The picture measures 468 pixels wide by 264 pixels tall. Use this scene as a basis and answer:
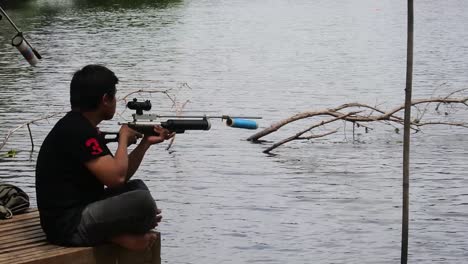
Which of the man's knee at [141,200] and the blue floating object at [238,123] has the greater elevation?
the blue floating object at [238,123]

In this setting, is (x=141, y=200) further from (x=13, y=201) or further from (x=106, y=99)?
(x=13, y=201)

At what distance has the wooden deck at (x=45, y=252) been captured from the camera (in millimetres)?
6895

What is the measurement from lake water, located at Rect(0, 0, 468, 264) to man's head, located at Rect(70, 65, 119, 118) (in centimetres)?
406

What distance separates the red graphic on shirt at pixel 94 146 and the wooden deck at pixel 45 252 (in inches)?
23.8

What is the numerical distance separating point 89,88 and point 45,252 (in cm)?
104

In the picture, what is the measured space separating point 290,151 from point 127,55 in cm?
1729

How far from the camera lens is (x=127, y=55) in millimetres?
34375

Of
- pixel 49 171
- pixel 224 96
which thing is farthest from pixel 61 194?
pixel 224 96

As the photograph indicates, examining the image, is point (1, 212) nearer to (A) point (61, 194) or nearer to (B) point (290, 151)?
(A) point (61, 194)

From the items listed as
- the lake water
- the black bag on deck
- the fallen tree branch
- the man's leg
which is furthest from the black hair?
the fallen tree branch

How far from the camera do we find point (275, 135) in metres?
19.4

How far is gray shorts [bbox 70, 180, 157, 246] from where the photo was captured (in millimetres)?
7109

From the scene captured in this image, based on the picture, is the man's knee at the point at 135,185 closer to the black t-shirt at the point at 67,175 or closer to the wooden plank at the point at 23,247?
the black t-shirt at the point at 67,175

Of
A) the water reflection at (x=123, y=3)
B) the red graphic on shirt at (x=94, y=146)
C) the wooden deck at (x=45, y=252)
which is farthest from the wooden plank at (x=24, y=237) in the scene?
the water reflection at (x=123, y=3)
